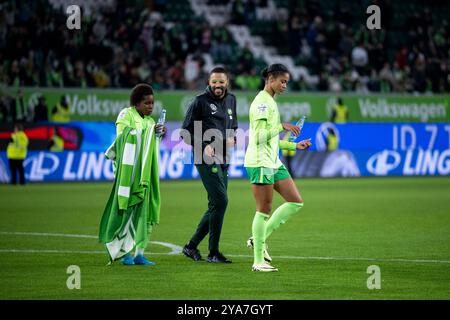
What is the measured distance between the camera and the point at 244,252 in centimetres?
1365

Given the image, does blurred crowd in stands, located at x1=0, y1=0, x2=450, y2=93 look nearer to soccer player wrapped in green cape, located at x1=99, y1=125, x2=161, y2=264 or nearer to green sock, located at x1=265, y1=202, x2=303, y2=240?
soccer player wrapped in green cape, located at x1=99, y1=125, x2=161, y2=264

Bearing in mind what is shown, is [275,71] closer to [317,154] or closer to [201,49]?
[317,154]

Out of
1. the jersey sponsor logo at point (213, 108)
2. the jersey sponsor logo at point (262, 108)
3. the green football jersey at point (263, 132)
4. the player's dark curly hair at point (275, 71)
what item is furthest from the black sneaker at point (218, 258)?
the player's dark curly hair at point (275, 71)


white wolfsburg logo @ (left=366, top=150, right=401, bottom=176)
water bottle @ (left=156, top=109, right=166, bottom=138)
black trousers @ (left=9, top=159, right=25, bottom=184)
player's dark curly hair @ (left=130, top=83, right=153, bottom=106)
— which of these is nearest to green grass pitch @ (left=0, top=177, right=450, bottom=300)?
water bottle @ (left=156, top=109, right=166, bottom=138)

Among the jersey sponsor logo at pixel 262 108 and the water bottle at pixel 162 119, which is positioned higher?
the jersey sponsor logo at pixel 262 108

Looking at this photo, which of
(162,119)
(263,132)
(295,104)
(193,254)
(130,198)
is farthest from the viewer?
(295,104)

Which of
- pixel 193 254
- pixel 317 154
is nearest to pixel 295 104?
pixel 317 154

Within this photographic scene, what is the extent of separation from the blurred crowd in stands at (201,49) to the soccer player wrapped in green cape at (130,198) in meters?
21.2

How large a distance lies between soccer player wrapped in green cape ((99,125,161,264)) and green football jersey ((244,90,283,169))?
142 centimetres

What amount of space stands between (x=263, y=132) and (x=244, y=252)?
278 cm

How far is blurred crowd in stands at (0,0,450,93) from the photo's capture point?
33688 millimetres

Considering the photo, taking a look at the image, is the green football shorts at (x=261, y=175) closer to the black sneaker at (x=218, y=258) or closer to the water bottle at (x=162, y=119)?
the water bottle at (x=162, y=119)

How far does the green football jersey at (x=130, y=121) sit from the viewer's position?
1221 centimetres
